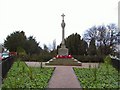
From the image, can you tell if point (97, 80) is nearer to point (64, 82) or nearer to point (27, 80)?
point (64, 82)

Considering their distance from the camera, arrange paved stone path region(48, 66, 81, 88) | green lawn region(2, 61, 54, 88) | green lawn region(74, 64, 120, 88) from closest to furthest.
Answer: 1. green lawn region(2, 61, 54, 88)
2. paved stone path region(48, 66, 81, 88)
3. green lawn region(74, 64, 120, 88)

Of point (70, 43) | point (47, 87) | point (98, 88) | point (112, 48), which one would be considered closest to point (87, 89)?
point (98, 88)

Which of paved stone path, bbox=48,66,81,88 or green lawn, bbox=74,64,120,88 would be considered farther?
green lawn, bbox=74,64,120,88

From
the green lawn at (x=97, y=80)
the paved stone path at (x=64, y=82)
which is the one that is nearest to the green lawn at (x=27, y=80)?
the paved stone path at (x=64, y=82)

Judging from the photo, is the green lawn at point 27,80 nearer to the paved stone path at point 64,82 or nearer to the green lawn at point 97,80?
the paved stone path at point 64,82

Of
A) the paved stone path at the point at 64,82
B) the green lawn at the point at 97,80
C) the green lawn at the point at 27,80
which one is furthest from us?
the green lawn at the point at 97,80

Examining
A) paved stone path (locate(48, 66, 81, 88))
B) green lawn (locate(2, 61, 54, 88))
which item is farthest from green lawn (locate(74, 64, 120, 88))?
green lawn (locate(2, 61, 54, 88))

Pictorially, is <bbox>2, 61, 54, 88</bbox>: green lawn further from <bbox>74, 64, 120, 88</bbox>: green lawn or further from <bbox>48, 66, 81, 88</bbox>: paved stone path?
<bbox>74, 64, 120, 88</bbox>: green lawn

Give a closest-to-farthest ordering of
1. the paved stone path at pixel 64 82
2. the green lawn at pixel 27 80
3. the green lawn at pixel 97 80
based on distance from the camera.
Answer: the green lawn at pixel 27 80, the paved stone path at pixel 64 82, the green lawn at pixel 97 80

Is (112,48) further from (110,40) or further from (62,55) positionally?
(62,55)

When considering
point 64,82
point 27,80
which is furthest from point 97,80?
point 27,80

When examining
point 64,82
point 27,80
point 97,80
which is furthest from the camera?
point 97,80

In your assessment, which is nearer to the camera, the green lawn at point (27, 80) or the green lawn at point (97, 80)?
the green lawn at point (27, 80)

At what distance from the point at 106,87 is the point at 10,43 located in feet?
170
